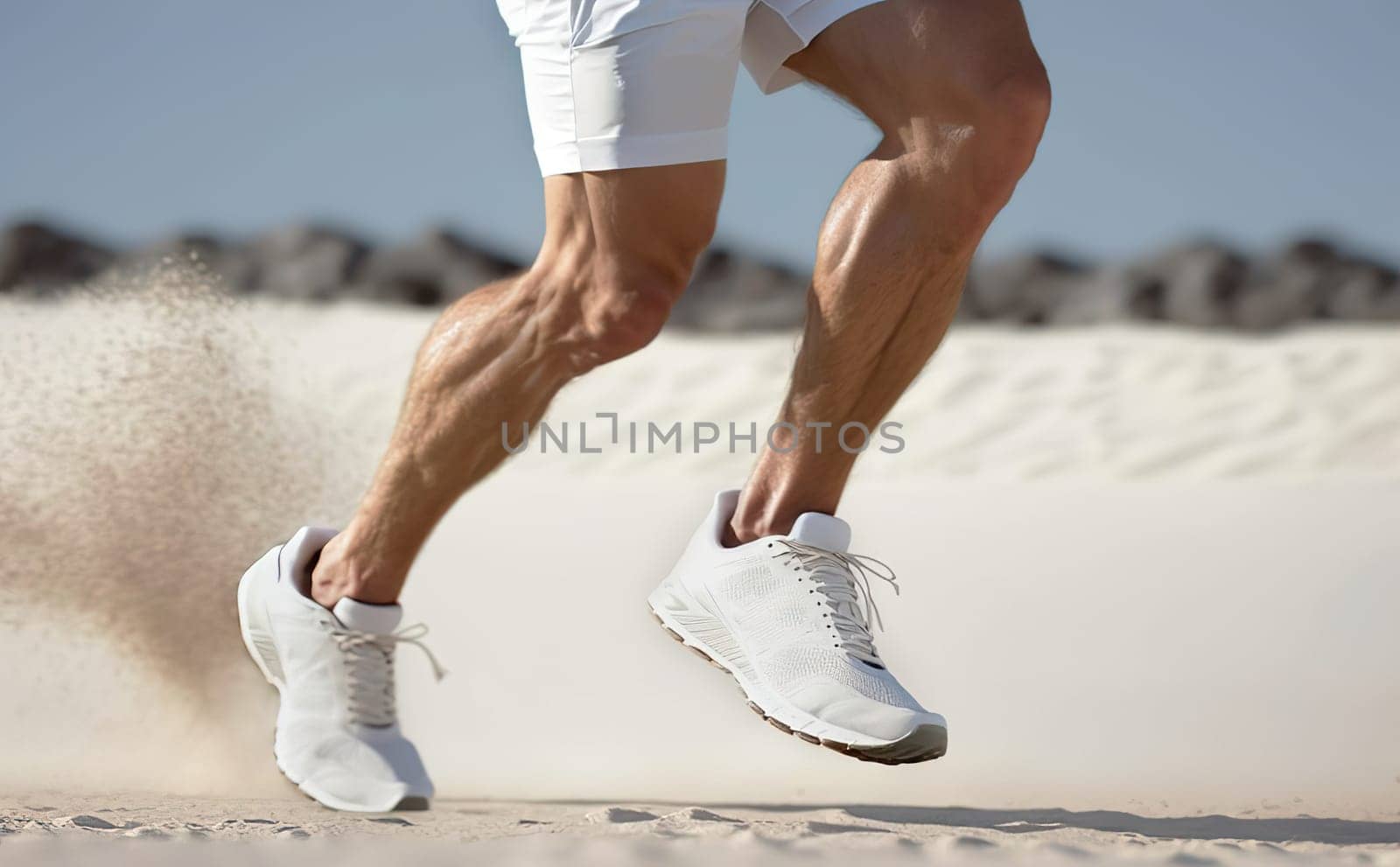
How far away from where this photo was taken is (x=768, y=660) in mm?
1487

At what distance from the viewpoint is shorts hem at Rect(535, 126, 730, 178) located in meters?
1.45

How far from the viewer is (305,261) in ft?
38.5

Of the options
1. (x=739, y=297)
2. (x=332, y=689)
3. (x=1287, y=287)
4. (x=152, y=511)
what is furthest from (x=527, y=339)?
(x=1287, y=287)

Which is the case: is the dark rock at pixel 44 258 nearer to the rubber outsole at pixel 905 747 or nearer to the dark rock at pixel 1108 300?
the dark rock at pixel 1108 300

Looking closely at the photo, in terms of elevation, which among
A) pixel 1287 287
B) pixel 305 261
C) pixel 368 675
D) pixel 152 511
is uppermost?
pixel 305 261

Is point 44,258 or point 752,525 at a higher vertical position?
point 44,258

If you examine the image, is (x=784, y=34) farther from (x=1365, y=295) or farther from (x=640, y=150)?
(x=1365, y=295)

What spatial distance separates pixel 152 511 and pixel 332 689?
1.01 m

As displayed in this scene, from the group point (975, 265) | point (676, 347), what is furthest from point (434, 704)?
point (975, 265)

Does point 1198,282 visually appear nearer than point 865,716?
No

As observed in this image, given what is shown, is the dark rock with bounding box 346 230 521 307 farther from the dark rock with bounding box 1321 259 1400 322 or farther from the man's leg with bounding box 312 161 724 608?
the man's leg with bounding box 312 161 724 608

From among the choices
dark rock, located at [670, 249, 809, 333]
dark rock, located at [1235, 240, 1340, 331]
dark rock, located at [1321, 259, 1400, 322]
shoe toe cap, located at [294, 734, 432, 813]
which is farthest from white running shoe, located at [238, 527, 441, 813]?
dark rock, located at [1321, 259, 1400, 322]

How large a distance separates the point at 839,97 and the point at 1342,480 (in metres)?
3.75

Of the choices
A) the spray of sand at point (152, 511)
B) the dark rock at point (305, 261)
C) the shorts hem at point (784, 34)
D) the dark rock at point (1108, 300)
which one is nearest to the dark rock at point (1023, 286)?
the dark rock at point (1108, 300)
